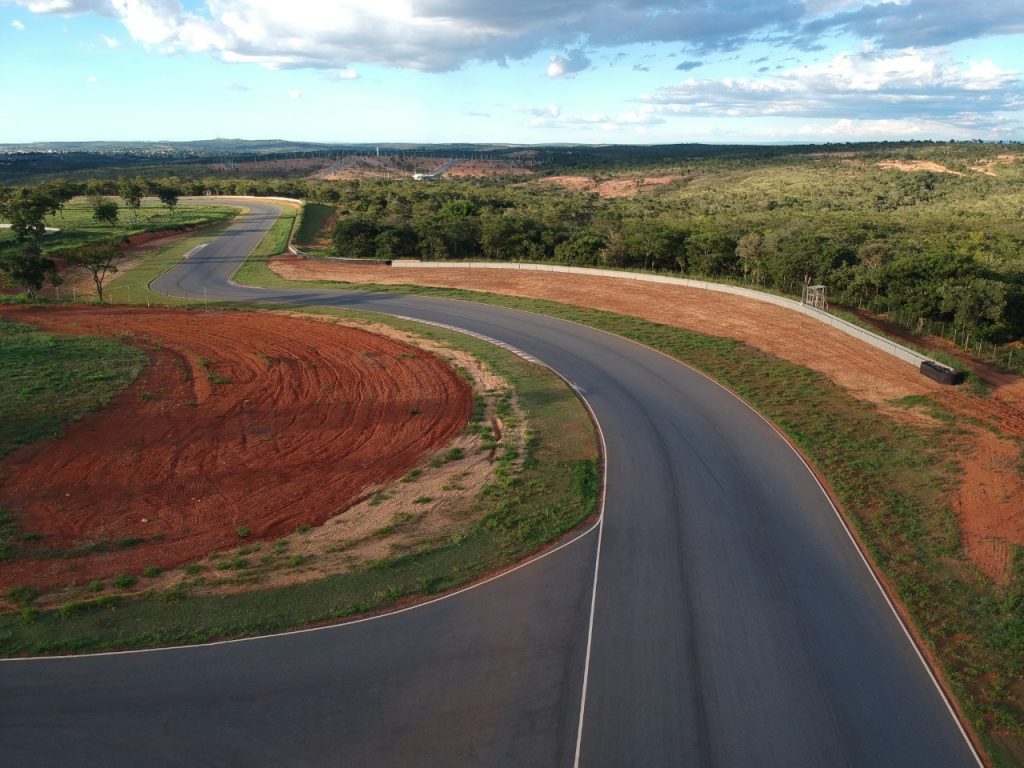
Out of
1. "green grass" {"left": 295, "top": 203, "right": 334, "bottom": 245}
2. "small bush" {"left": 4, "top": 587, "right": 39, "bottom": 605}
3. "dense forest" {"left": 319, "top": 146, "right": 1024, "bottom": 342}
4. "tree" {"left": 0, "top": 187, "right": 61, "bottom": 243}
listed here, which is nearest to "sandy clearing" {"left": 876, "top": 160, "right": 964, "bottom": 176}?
"dense forest" {"left": 319, "top": 146, "right": 1024, "bottom": 342}

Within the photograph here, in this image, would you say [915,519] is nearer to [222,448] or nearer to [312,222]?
[222,448]

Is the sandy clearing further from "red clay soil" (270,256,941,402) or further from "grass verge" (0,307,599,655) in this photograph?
"grass verge" (0,307,599,655)

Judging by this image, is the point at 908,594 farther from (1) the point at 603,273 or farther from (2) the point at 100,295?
(2) the point at 100,295

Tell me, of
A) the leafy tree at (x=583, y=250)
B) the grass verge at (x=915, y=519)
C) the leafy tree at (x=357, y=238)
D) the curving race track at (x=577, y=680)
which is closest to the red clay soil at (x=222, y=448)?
the curving race track at (x=577, y=680)

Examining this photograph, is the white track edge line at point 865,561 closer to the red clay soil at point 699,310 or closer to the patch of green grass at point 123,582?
the red clay soil at point 699,310

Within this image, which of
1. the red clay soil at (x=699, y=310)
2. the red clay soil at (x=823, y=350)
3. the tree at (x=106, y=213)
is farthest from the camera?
the tree at (x=106, y=213)

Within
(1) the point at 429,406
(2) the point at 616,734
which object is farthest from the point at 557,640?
(1) the point at 429,406
